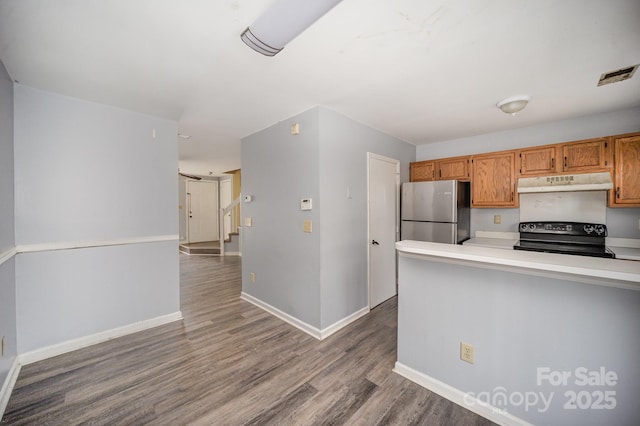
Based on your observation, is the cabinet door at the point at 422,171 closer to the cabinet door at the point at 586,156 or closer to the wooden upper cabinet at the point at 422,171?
the wooden upper cabinet at the point at 422,171

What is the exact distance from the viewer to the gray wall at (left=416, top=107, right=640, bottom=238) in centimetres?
273

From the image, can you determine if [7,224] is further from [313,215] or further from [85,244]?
[313,215]

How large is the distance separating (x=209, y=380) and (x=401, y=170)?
3528 millimetres

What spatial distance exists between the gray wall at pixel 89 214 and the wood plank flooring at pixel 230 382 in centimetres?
35

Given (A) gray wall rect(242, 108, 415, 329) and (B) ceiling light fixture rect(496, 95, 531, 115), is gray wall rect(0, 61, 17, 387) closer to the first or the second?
(A) gray wall rect(242, 108, 415, 329)

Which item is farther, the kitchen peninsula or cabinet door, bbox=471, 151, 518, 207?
cabinet door, bbox=471, 151, 518, 207

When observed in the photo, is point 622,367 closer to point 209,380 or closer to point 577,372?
point 577,372

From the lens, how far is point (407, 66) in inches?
72.4

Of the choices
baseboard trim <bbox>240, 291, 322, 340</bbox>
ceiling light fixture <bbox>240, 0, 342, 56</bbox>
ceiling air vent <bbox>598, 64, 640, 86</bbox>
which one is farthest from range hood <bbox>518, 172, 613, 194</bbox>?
ceiling light fixture <bbox>240, 0, 342, 56</bbox>

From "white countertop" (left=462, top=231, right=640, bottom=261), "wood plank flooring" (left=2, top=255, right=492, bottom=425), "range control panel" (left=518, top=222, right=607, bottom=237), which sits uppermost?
"range control panel" (left=518, top=222, right=607, bottom=237)

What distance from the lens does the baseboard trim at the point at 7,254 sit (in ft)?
5.68

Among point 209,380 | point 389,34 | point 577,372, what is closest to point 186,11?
point 389,34

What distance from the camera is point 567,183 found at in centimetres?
287

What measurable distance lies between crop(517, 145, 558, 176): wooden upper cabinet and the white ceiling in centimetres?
45
